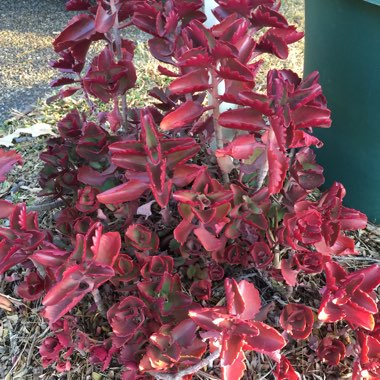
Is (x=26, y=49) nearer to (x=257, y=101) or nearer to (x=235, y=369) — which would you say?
(x=257, y=101)

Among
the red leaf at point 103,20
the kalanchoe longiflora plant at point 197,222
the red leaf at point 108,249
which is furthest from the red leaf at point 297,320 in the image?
the red leaf at point 103,20

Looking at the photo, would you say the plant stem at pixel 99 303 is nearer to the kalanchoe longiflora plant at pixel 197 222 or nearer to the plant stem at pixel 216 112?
the kalanchoe longiflora plant at pixel 197 222

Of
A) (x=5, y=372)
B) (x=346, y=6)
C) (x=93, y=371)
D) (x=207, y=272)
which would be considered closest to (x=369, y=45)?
(x=346, y=6)

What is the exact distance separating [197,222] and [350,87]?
2.00 feet

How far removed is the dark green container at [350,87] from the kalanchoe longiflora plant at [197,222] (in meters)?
0.26

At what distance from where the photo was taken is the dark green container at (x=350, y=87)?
1268mm

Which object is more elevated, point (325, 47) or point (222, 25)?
point (222, 25)

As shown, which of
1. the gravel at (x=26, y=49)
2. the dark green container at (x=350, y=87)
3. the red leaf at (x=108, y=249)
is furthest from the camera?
the gravel at (x=26, y=49)

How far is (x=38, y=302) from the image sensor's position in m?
1.39

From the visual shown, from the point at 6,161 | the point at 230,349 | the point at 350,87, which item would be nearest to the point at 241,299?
the point at 230,349

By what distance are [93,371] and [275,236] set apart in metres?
0.55

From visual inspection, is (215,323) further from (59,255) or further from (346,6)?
(346,6)

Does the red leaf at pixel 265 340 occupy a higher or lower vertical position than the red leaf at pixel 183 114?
lower

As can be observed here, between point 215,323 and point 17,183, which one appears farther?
point 17,183
